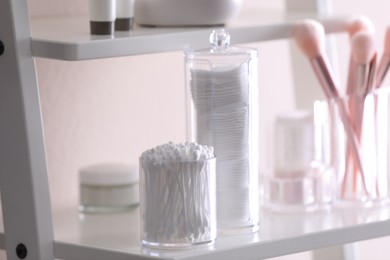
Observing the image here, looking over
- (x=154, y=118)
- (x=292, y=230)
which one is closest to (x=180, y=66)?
(x=154, y=118)

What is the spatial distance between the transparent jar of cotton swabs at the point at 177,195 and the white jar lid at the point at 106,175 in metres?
0.17

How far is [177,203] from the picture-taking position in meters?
0.96

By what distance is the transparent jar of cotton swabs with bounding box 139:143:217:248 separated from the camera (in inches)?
38.0

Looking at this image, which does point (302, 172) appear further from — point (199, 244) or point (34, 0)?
point (34, 0)

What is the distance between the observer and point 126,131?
1.30 metres

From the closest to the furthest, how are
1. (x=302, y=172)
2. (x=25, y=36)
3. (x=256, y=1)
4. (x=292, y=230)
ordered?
(x=25, y=36)
(x=292, y=230)
(x=302, y=172)
(x=256, y=1)

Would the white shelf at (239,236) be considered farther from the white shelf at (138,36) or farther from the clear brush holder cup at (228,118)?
the white shelf at (138,36)

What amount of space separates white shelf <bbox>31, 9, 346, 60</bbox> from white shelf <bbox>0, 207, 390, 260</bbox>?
Answer: 0.17 metres

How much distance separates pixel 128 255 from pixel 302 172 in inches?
10.6

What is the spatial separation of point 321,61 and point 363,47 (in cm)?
4

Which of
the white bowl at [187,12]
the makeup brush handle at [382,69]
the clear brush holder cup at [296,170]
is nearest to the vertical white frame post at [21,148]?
the white bowl at [187,12]

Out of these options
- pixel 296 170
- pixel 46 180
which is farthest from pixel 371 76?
pixel 46 180

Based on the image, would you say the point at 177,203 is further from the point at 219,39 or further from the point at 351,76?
the point at 351,76

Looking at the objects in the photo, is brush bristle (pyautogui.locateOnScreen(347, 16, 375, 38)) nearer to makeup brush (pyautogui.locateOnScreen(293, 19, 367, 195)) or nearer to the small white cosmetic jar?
makeup brush (pyautogui.locateOnScreen(293, 19, 367, 195))
